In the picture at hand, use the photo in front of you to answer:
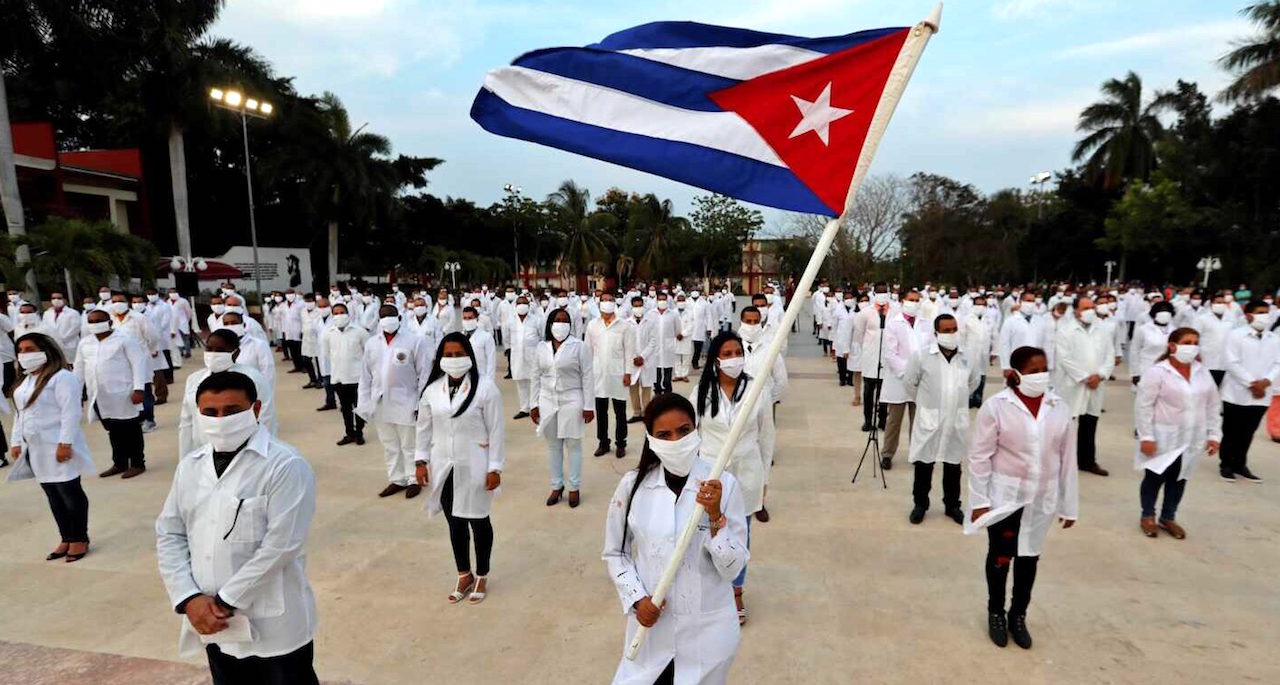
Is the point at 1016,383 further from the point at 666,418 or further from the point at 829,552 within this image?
the point at 666,418

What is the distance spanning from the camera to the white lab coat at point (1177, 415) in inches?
182

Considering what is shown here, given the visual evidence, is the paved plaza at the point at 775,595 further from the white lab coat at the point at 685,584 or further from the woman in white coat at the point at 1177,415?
the white lab coat at the point at 685,584

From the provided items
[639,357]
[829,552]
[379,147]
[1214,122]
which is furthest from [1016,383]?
[379,147]

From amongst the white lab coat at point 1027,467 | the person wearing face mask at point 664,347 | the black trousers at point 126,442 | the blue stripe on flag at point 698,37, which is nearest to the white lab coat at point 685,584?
the blue stripe on flag at point 698,37

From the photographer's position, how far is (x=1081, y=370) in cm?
644

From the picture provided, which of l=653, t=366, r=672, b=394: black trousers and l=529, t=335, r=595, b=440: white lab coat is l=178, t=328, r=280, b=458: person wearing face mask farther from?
l=653, t=366, r=672, b=394: black trousers

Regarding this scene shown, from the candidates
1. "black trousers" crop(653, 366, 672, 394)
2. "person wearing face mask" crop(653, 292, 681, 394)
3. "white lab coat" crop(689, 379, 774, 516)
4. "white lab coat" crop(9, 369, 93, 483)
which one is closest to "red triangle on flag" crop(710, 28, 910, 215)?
"white lab coat" crop(689, 379, 774, 516)

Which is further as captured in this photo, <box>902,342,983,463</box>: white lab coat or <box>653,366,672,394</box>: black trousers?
<box>653,366,672,394</box>: black trousers

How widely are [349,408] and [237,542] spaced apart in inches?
250

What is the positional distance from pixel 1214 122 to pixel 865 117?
3268 centimetres

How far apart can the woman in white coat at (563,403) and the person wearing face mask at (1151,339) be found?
20.5 ft

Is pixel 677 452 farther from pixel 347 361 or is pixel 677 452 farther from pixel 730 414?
pixel 347 361

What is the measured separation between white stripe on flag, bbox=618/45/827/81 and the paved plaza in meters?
2.86

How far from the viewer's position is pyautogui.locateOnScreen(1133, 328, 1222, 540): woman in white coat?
4.61 metres
